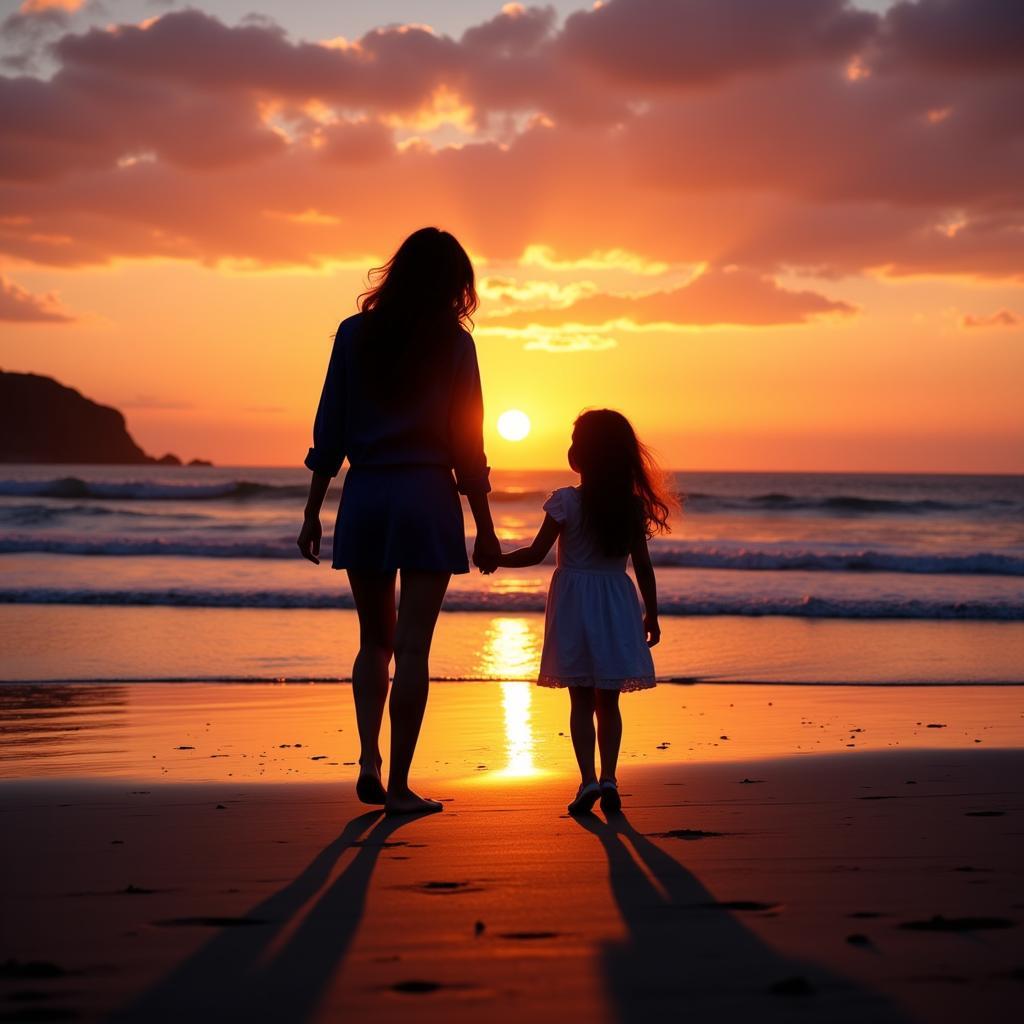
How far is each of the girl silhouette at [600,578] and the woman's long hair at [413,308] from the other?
82 cm

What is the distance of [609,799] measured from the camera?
4367mm

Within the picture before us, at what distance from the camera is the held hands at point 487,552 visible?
165 inches

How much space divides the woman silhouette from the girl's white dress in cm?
55

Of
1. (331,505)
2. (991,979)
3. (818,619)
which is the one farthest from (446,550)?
(331,505)

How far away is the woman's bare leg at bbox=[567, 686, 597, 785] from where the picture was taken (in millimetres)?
4457

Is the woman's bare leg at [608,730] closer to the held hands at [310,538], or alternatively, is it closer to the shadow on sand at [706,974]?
the held hands at [310,538]

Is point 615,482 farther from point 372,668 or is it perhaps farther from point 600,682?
point 372,668

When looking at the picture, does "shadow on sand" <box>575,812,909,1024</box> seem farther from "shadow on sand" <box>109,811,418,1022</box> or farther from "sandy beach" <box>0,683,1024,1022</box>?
"shadow on sand" <box>109,811,418,1022</box>

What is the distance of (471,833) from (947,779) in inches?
86.4

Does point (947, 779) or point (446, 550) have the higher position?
point (446, 550)

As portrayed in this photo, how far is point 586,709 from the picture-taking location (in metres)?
4.65

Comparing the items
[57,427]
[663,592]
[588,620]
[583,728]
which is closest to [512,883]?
[583,728]

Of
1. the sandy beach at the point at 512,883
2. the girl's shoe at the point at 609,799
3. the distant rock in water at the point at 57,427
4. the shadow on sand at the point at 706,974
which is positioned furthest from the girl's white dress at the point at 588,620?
the distant rock in water at the point at 57,427

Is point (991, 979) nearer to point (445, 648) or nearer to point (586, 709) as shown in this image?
point (586, 709)
